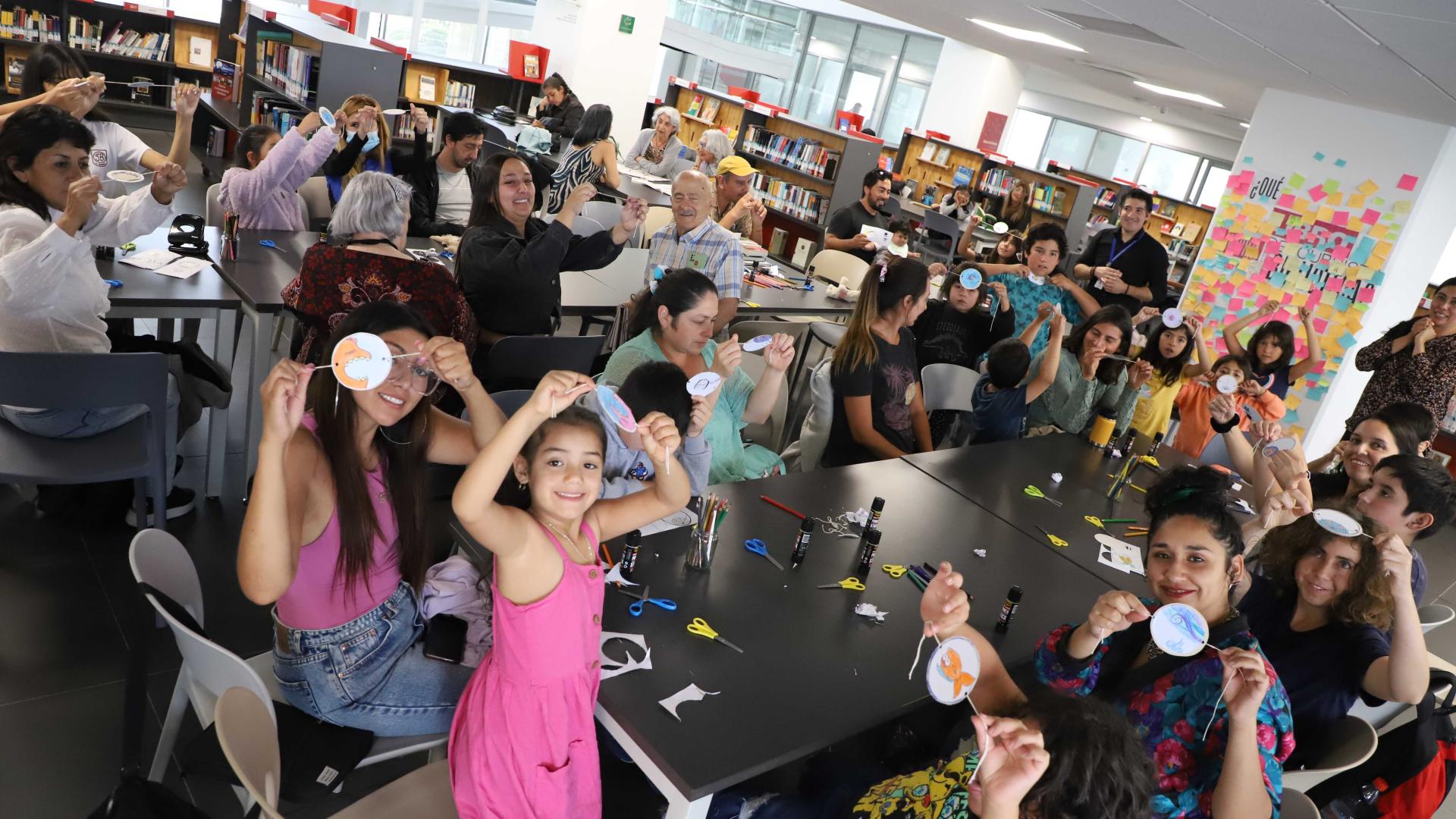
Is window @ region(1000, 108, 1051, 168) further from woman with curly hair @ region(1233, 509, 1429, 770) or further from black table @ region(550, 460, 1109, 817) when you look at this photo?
woman with curly hair @ region(1233, 509, 1429, 770)

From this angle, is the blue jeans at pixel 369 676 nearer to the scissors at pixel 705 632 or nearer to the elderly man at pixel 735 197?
the scissors at pixel 705 632

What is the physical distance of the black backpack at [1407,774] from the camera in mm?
2350

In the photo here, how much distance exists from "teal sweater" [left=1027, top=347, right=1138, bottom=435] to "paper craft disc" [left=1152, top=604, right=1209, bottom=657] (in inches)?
91.7

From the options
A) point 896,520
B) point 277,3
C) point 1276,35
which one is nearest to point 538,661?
point 896,520

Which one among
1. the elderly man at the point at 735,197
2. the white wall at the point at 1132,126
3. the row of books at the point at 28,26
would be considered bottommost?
the row of books at the point at 28,26

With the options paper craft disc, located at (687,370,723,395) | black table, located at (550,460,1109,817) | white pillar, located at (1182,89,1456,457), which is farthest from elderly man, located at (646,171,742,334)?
white pillar, located at (1182,89,1456,457)

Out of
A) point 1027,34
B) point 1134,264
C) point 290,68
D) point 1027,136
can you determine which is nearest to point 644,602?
point 1134,264

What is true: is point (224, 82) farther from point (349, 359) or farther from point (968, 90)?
point (968, 90)

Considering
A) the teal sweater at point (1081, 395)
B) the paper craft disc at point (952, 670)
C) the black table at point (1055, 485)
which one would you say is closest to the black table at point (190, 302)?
the black table at point (1055, 485)

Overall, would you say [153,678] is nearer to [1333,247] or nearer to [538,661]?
[538,661]

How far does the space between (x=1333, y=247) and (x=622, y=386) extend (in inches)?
238

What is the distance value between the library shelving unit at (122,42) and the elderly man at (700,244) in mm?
7282

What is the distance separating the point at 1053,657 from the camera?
7.23 ft

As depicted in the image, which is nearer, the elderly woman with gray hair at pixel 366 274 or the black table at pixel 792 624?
the black table at pixel 792 624
